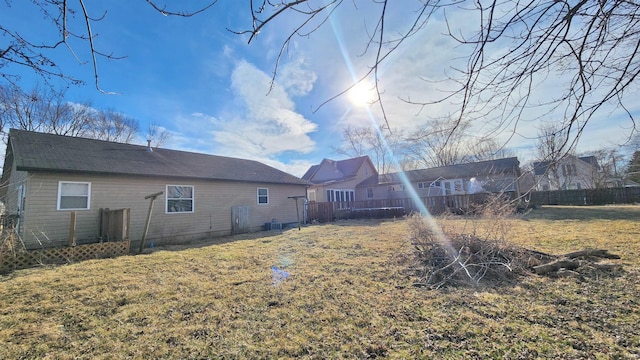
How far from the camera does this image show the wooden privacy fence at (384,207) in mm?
16438

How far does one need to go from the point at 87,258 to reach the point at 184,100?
6.36 m

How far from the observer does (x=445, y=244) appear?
5.12 meters

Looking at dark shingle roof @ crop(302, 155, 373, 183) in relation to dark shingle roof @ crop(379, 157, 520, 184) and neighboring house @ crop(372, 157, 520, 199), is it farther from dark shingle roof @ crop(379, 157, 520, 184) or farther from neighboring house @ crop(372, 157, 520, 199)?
dark shingle roof @ crop(379, 157, 520, 184)

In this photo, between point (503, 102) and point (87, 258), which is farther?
point (87, 258)

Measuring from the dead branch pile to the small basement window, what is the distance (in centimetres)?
939

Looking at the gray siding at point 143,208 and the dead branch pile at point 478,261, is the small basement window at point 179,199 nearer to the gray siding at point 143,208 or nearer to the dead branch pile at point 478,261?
the gray siding at point 143,208

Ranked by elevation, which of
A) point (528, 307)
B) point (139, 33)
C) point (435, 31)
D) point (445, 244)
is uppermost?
point (139, 33)

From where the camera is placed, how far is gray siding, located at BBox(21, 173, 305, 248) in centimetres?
780

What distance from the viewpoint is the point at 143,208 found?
9.84 m

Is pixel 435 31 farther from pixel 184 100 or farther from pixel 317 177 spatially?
pixel 317 177

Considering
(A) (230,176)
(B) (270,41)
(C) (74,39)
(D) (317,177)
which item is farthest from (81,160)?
(D) (317,177)

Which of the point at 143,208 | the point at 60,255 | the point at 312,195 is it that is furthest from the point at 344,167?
the point at 60,255

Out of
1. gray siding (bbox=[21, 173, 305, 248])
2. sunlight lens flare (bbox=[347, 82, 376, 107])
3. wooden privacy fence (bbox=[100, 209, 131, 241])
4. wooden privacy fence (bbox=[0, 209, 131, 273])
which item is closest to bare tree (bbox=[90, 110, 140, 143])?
gray siding (bbox=[21, 173, 305, 248])

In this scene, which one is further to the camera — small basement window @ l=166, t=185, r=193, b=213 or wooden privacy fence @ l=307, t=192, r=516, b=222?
wooden privacy fence @ l=307, t=192, r=516, b=222
